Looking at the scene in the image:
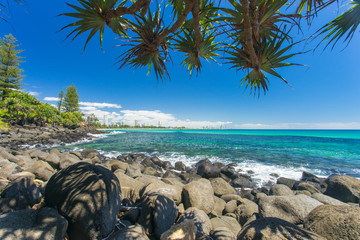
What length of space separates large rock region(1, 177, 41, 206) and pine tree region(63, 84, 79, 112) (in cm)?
6862

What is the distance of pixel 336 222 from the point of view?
1818mm

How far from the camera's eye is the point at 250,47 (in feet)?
6.93

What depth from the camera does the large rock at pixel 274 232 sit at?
1552mm

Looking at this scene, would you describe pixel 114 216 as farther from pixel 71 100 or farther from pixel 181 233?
pixel 71 100

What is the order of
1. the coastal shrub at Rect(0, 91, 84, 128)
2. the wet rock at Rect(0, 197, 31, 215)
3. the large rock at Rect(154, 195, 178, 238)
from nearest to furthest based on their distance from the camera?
the wet rock at Rect(0, 197, 31, 215), the large rock at Rect(154, 195, 178, 238), the coastal shrub at Rect(0, 91, 84, 128)

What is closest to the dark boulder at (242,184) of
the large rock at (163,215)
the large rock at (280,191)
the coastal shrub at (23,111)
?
the large rock at (280,191)

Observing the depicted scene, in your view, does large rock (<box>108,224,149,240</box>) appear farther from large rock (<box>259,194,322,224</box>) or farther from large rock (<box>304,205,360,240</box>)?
large rock (<box>259,194,322,224</box>)

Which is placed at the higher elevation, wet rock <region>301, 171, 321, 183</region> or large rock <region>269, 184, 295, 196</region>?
large rock <region>269, 184, 295, 196</region>

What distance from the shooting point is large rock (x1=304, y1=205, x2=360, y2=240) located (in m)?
1.73

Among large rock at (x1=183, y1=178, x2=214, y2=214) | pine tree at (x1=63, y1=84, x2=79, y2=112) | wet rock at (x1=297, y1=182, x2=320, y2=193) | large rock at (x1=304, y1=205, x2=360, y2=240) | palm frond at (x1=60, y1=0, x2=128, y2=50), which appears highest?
pine tree at (x1=63, y1=84, x2=79, y2=112)

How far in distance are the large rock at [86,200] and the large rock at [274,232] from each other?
5.74 feet

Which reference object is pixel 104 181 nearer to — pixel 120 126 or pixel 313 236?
pixel 313 236

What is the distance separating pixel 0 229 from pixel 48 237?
0.44m

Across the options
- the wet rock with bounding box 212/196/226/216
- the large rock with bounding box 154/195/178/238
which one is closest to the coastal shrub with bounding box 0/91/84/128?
the large rock with bounding box 154/195/178/238
